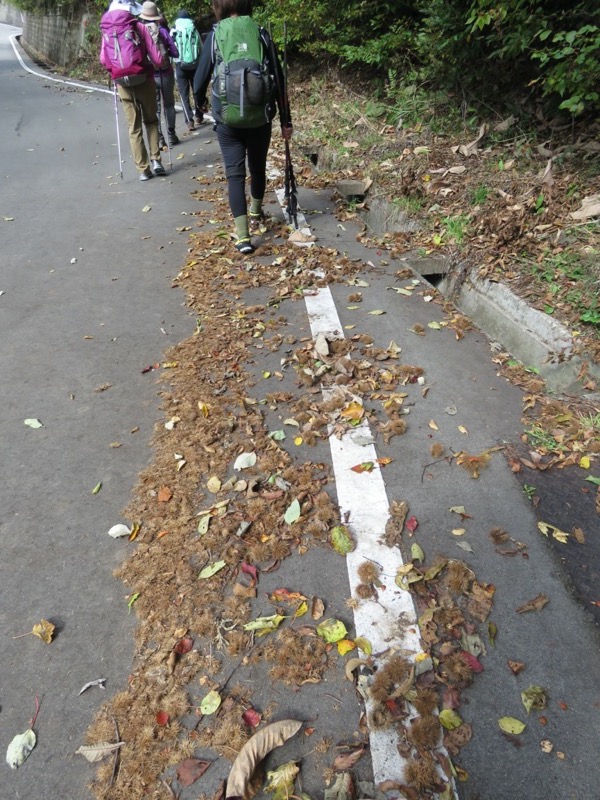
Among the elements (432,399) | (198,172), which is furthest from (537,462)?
(198,172)

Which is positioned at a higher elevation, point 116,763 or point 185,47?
point 185,47

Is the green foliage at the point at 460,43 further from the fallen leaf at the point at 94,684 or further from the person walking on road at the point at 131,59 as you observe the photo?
the fallen leaf at the point at 94,684

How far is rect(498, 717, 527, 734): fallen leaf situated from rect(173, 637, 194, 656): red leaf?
1.20m

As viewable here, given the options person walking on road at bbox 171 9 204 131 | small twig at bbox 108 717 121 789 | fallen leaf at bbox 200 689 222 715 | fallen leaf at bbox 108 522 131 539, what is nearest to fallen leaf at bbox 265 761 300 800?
fallen leaf at bbox 200 689 222 715

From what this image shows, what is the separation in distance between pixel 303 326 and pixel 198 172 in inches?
212

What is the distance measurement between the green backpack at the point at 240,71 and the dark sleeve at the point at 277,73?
0.09m

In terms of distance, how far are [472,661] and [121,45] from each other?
7474mm

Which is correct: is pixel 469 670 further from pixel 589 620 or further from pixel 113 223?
pixel 113 223

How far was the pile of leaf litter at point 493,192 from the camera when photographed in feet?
13.4

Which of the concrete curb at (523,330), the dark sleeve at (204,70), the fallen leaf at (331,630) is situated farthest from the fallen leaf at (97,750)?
the dark sleeve at (204,70)

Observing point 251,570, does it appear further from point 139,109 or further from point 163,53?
point 163,53

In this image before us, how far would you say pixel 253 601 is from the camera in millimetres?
2295

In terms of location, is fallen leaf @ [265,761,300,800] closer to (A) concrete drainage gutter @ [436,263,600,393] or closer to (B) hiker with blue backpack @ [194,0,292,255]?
(A) concrete drainage gutter @ [436,263,600,393]

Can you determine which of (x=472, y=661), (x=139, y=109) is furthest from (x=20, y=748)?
(x=139, y=109)
